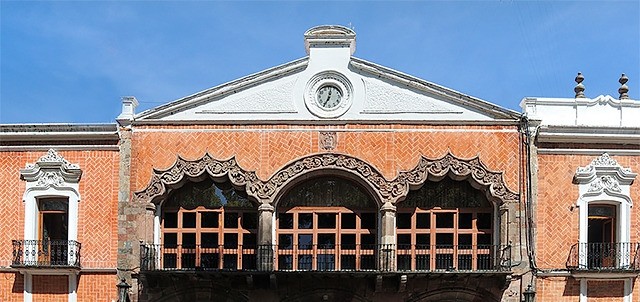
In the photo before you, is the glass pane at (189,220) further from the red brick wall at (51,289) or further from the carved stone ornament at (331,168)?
the red brick wall at (51,289)

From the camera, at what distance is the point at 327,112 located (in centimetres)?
1973

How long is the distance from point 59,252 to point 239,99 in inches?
235

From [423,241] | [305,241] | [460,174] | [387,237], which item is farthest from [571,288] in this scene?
[305,241]

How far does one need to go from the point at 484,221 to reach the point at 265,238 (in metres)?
5.60

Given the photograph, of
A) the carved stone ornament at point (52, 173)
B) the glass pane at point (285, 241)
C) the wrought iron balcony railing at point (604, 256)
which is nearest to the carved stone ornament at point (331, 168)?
the glass pane at point (285, 241)

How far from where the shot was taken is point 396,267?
19.2 m

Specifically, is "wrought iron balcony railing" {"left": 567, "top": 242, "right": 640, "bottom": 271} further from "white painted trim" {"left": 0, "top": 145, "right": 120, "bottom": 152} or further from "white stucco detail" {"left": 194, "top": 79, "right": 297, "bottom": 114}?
"white painted trim" {"left": 0, "top": 145, "right": 120, "bottom": 152}

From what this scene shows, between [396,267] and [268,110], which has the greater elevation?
[268,110]

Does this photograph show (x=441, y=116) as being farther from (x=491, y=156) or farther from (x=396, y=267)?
(x=396, y=267)

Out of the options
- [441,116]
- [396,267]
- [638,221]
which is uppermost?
[441,116]

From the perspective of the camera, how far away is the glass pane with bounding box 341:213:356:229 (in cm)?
1981

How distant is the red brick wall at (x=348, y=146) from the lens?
19.5m

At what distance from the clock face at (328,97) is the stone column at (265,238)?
117 inches

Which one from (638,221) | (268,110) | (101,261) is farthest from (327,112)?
(638,221)
